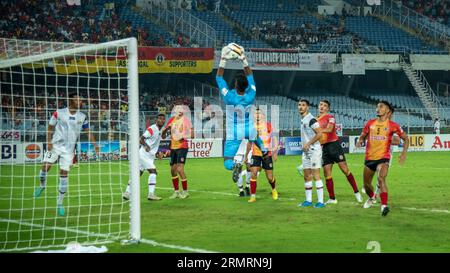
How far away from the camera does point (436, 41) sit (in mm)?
53438

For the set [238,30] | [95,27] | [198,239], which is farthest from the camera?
[238,30]

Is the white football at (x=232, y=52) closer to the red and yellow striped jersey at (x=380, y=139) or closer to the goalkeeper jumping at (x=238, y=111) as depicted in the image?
the goalkeeper jumping at (x=238, y=111)

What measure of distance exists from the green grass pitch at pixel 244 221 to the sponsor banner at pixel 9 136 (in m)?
1.56

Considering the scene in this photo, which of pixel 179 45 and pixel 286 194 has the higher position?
pixel 179 45

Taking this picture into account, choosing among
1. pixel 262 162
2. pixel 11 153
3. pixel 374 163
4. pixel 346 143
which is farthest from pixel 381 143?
pixel 346 143

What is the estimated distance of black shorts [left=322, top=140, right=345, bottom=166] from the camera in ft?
52.9

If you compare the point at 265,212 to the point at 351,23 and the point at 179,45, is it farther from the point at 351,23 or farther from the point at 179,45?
the point at 351,23

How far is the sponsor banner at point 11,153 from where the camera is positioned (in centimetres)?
1565

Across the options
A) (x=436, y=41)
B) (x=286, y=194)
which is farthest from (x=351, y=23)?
(x=286, y=194)

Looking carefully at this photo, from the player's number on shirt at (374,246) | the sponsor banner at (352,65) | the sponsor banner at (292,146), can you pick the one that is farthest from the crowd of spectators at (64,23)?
the player's number on shirt at (374,246)

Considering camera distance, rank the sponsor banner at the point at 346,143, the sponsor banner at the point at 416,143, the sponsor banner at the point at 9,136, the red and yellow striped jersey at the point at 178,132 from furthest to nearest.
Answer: the sponsor banner at the point at 416,143, the sponsor banner at the point at 346,143, the sponsor banner at the point at 9,136, the red and yellow striped jersey at the point at 178,132

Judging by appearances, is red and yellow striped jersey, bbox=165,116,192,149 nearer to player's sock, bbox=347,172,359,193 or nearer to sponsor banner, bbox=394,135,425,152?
player's sock, bbox=347,172,359,193

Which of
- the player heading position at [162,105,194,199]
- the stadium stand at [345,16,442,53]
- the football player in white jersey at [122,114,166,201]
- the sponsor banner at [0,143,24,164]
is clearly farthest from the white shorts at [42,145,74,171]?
the stadium stand at [345,16,442,53]

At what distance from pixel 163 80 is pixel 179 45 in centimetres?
289
